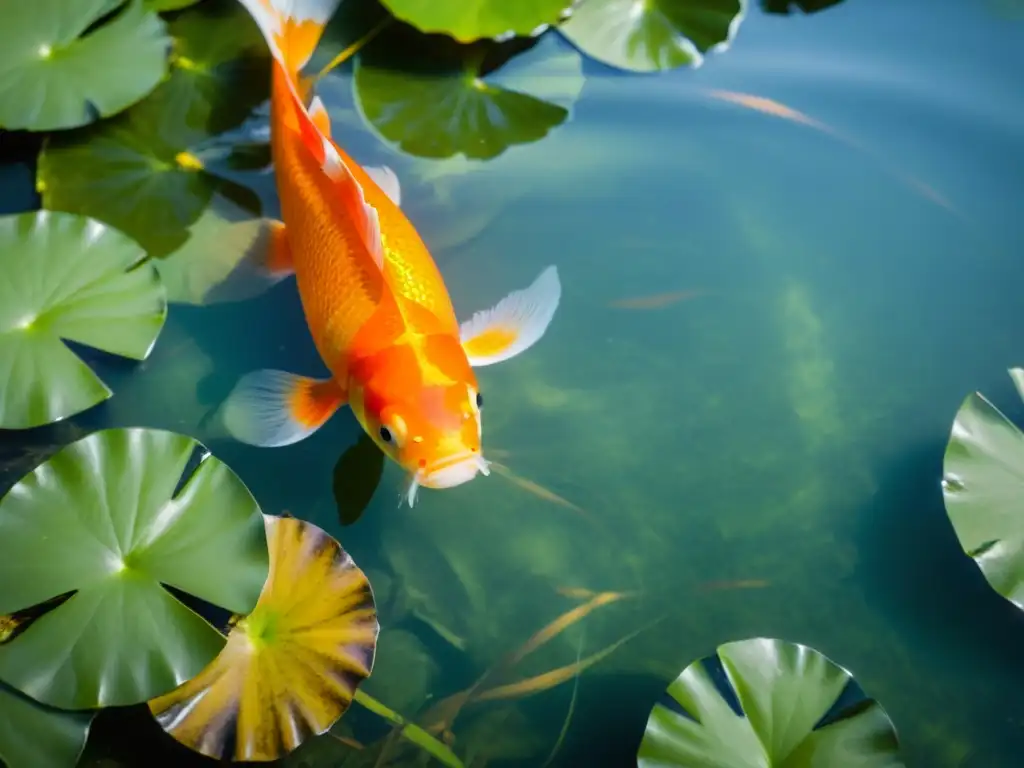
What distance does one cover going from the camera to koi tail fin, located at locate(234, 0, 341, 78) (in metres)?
1.46

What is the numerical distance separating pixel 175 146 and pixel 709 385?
1.07m

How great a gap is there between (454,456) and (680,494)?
46 centimetres

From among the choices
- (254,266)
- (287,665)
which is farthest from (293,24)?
(287,665)

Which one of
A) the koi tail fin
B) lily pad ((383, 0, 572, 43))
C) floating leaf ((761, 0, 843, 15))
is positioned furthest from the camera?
floating leaf ((761, 0, 843, 15))

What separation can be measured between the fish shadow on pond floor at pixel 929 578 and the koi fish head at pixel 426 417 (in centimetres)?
65

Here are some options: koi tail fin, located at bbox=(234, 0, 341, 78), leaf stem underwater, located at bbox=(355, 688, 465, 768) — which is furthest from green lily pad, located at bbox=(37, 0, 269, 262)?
leaf stem underwater, located at bbox=(355, 688, 465, 768)

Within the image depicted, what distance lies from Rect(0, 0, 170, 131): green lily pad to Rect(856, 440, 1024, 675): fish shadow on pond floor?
1.41 meters

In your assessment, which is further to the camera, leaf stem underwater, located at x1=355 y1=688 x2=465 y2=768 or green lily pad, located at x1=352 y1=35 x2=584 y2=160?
green lily pad, located at x1=352 y1=35 x2=584 y2=160

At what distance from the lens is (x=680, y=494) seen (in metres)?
1.40

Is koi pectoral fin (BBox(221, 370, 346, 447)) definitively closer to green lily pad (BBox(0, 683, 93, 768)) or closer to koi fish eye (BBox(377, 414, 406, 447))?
koi fish eye (BBox(377, 414, 406, 447))

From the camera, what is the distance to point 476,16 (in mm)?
1570

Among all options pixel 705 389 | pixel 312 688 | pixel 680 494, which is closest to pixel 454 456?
pixel 312 688

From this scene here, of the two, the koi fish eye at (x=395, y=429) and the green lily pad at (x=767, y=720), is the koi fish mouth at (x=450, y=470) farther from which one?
the green lily pad at (x=767, y=720)

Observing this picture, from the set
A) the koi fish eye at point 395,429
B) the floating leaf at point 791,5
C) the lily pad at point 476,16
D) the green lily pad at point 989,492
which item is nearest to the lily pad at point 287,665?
the koi fish eye at point 395,429
